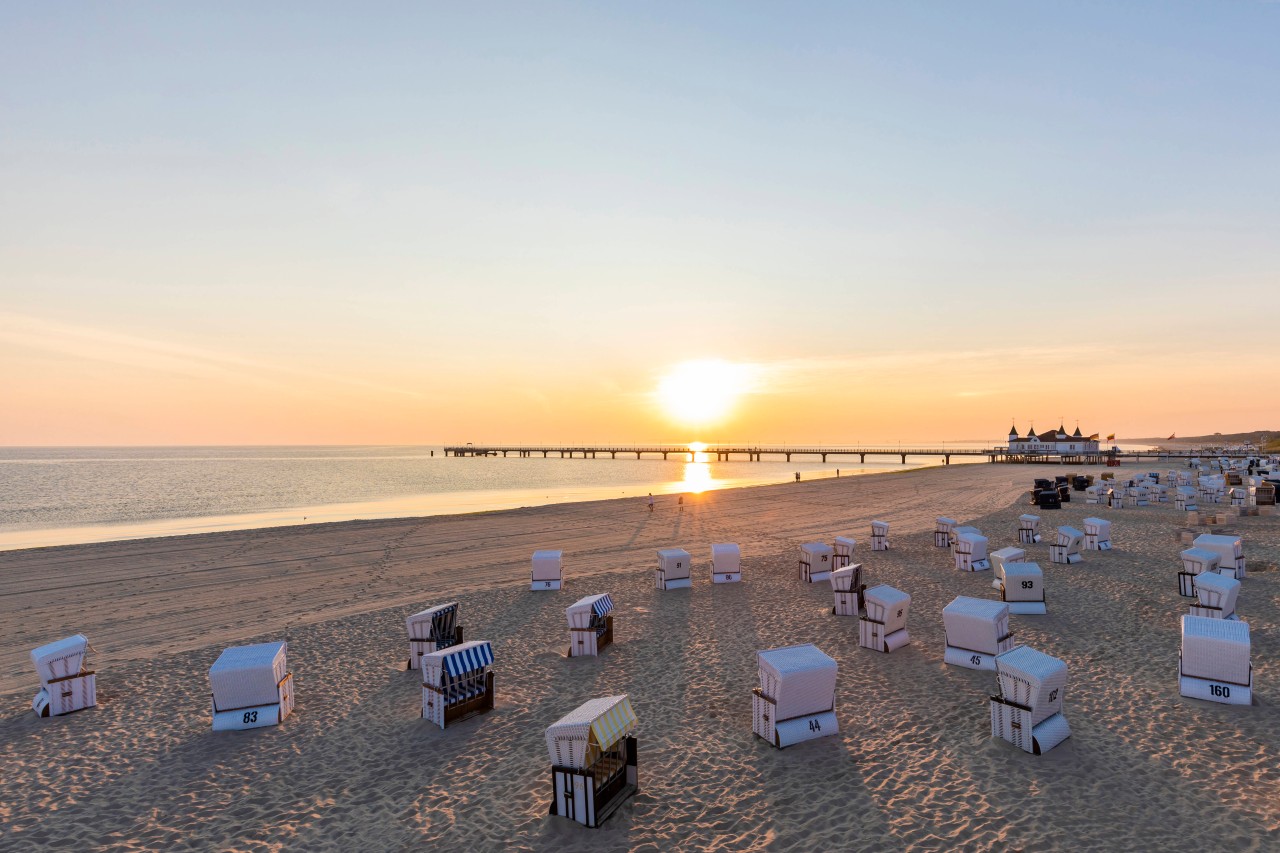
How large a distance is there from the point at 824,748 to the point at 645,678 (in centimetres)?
440

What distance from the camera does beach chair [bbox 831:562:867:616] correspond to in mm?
17859

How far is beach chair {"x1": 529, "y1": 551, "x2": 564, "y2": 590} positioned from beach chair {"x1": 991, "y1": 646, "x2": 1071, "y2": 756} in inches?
572

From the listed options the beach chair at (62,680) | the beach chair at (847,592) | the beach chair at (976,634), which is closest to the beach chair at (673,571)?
the beach chair at (847,592)

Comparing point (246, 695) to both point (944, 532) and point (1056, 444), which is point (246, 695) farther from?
point (1056, 444)

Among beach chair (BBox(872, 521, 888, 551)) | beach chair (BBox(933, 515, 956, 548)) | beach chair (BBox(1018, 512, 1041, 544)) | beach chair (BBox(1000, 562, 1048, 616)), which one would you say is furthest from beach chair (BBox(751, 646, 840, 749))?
beach chair (BBox(1018, 512, 1041, 544))

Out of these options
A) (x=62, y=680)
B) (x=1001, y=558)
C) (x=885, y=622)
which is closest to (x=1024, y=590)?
(x=1001, y=558)

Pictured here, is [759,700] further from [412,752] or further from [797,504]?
[797,504]

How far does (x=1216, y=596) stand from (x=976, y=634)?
6.73 metres

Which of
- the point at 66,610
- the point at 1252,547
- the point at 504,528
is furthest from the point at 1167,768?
the point at 504,528

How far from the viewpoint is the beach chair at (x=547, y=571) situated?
22.1 meters

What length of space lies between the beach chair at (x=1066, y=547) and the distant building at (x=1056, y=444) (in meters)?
96.7

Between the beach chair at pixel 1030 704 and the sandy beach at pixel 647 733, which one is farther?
the beach chair at pixel 1030 704

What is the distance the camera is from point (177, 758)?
34.6ft

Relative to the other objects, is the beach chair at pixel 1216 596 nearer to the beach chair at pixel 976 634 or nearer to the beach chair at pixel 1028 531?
the beach chair at pixel 976 634
